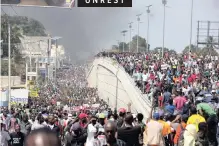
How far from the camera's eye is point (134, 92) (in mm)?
41125

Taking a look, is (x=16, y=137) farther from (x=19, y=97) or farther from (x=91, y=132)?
(x=19, y=97)

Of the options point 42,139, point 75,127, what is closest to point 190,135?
point 75,127

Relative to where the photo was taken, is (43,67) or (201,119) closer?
(201,119)

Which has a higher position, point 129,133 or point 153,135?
point 129,133

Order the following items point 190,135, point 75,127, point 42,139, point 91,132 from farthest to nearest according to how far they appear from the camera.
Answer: point 75,127, point 91,132, point 190,135, point 42,139

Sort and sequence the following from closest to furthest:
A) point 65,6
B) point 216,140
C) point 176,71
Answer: point 216,140
point 65,6
point 176,71

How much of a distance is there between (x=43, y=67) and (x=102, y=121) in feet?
461

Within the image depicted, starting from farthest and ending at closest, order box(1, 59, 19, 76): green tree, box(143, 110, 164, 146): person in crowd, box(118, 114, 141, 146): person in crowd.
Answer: box(1, 59, 19, 76): green tree
box(143, 110, 164, 146): person in crowd
box(118, 114, 141, 146): person in crowd

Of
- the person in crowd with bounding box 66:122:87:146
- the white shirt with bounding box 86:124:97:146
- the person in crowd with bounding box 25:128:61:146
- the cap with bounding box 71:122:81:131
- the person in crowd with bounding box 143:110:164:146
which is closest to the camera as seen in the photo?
the person in crowd with bounding box 25:128:61:146

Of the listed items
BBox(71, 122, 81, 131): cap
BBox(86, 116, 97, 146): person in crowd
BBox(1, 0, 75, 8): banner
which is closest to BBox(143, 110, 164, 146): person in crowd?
BBox(86, 116, 97, 146): person in crowd

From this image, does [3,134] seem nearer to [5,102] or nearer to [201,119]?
[201,119]

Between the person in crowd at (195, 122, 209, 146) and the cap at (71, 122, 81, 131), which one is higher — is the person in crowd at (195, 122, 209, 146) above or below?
above

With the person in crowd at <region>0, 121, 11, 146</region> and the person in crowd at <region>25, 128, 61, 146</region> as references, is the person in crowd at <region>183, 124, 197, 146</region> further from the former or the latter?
the person in crowd at <region>25, 128, 61, 146</region>

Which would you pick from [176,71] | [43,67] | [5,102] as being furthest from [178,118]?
[43,67]
